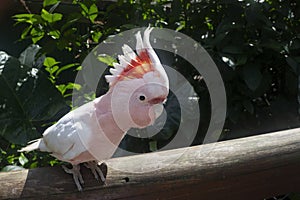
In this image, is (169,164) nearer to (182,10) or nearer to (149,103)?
(149,103)

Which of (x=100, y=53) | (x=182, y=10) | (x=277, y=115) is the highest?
(x=182, y=10)

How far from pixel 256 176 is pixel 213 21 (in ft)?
1.83

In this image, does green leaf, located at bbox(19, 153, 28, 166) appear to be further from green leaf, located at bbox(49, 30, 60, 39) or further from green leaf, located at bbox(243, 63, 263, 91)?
green leaf, located at bbox(243, 63, 263, 91)

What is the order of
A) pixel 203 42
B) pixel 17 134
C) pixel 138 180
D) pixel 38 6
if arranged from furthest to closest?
pixel 38 6, pixel 203 42, pixel 17 134, pixel 138 180

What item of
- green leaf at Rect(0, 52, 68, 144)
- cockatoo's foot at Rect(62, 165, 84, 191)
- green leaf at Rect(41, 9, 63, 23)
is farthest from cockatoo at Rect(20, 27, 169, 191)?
green leaf at Rect(41, 9, 63, 23)

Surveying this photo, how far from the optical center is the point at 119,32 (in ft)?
4.07

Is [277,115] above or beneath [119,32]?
beneath

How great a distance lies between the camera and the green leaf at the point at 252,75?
117cm

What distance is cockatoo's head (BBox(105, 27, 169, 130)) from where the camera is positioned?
688 millimetres

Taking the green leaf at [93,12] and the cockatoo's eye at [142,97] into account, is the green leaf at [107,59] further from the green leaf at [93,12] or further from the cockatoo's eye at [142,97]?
the cockatoo's eye at [142,97]

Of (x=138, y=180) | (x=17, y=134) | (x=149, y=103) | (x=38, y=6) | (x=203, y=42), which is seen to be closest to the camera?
(x=149, y=103)

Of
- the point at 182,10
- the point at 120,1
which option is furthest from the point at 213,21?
the point at 120,1

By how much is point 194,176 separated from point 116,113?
221mm

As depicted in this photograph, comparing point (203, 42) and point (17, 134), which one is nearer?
point (17, 134)
